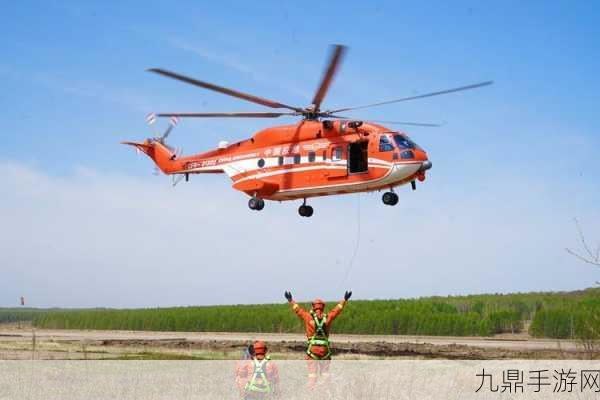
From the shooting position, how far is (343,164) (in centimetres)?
2797

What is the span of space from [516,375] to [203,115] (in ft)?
53.7

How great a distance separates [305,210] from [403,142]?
5210 millimetres

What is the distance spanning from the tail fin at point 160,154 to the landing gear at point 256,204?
5.54m

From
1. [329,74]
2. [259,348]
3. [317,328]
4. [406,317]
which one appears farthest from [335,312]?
[406,317]

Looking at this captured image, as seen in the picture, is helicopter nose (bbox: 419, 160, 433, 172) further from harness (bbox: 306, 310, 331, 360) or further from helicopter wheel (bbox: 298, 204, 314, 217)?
harness (bbox: 306, 310, 331, 360)

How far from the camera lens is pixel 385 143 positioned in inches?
1088

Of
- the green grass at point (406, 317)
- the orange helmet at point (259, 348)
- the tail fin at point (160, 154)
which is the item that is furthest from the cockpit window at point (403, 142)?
the green grass at point (406, 317)

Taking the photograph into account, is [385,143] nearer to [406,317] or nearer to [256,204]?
[256,204]

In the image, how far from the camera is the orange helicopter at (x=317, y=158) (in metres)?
27.3

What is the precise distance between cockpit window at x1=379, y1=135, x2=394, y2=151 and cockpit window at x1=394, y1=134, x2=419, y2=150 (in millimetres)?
253

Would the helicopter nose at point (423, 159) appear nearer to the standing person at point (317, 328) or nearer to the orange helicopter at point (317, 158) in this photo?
the orange helicopter at point (317, 158)

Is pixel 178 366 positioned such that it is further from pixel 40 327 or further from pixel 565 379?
pixel 40 327

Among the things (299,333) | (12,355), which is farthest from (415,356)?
(299,333)

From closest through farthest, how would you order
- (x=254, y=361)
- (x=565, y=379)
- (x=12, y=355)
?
(x=254, y=361) → (x=565, y=379) → (x=12, y=355)
